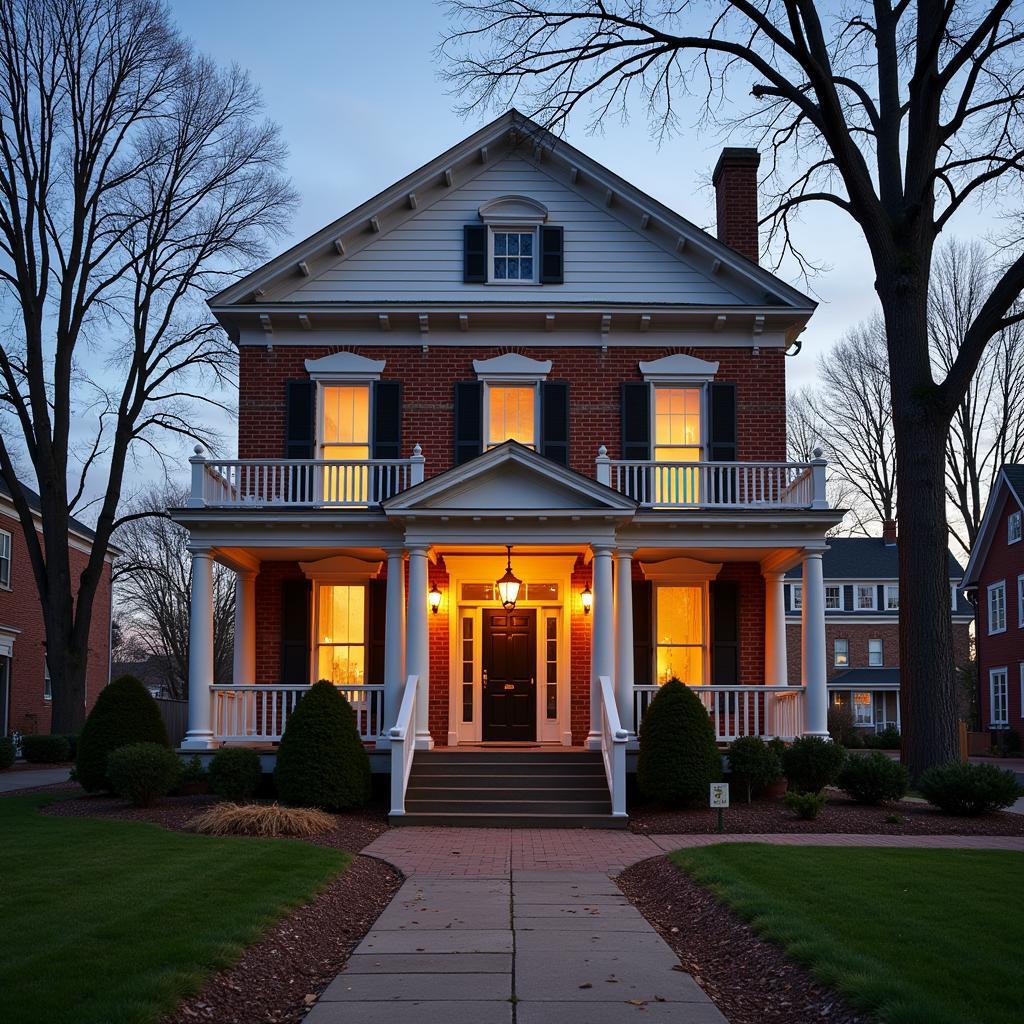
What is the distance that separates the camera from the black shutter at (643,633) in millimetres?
19703

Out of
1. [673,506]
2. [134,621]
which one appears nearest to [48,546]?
[673,506]

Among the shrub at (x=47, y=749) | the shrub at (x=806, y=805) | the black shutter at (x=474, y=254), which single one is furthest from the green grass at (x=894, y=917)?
the shrub at (x=47, y=749)

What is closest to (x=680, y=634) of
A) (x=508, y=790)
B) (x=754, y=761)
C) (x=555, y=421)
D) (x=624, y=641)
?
(x=624, y=641)

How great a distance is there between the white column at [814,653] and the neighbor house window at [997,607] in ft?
76.7

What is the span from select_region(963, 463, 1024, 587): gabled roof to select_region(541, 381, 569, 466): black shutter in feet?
72.0

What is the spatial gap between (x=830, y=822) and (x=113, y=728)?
10224mm

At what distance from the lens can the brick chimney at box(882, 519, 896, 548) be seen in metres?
49.9

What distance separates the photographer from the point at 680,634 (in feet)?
65.6

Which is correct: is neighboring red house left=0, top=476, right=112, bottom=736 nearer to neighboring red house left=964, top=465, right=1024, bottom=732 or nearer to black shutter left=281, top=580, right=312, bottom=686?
black shutter left=281, top=580, right=312, bottom=686

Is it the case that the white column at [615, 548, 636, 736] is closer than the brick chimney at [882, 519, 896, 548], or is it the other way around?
the white column at [615, 548, 636, 736]

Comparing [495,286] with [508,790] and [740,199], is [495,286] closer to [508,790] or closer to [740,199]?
[740,199]

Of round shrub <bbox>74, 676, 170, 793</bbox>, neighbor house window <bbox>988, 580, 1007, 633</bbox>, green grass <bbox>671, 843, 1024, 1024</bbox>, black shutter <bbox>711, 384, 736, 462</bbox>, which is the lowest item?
green grass <bbox>671, 843, 1024, 1024</bbox>

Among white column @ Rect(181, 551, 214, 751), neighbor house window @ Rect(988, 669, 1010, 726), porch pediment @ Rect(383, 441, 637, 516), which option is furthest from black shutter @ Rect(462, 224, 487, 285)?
neighbor house window @ Rect(988, 669, 1010, 726)

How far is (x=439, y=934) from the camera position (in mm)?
8477
